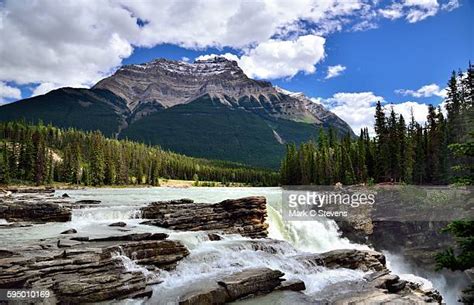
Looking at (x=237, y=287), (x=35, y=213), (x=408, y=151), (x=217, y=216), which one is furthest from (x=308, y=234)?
(x=408, y=151)

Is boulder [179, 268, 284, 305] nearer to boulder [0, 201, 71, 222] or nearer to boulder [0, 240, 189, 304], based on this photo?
boulder [0, 240, 189, 304]

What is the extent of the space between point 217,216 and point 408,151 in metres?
50.9

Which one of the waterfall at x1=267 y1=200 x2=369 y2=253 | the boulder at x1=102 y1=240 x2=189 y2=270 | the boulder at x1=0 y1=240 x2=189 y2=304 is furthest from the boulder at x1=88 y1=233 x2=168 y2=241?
the waterfall at x1=267 y1=200 x2=369 y2=253

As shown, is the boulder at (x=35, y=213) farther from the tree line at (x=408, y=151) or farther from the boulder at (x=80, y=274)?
the tree line at (x=408, y=151)

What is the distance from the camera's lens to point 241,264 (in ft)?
75.4

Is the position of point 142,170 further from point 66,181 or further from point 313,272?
point 313,272

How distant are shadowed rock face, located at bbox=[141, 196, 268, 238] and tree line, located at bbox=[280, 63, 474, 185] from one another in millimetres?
33722

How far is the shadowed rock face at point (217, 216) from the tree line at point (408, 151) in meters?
33.7

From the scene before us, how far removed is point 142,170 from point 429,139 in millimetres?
105994

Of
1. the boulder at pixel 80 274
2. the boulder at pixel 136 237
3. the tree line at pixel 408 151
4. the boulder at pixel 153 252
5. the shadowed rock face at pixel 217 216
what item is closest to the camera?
the boulder at pixel 80 274

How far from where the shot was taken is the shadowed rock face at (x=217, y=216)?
33.7m

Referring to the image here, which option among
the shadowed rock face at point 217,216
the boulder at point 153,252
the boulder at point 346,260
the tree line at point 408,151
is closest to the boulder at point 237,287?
the boulder at point 153,252

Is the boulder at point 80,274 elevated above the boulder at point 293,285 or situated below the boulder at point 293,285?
above

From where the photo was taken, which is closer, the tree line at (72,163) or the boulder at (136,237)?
the boulder at (136,237)
